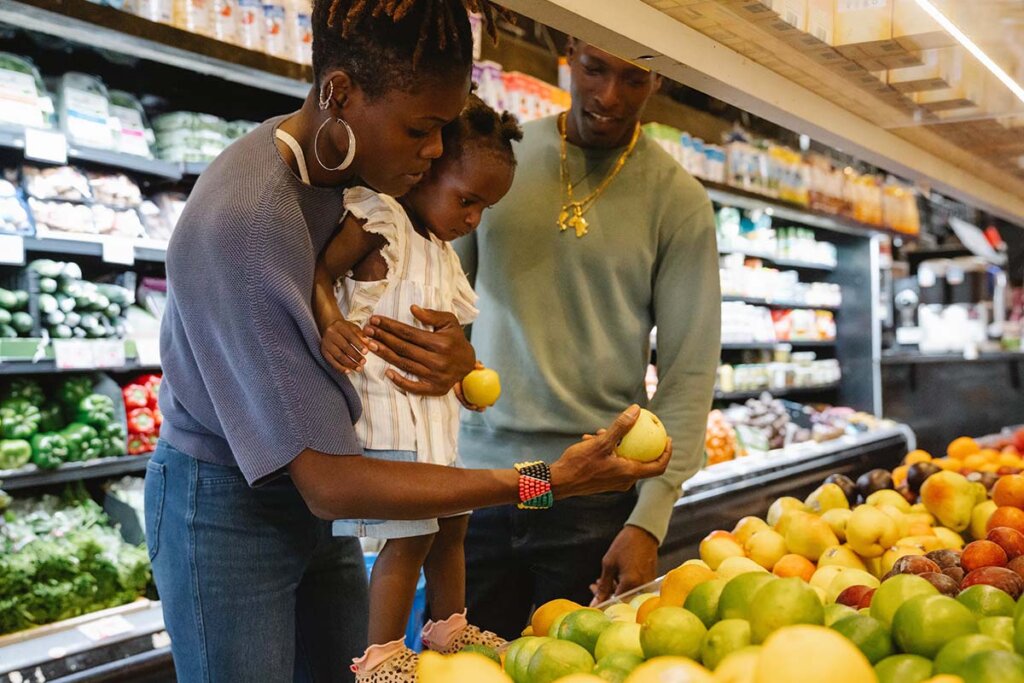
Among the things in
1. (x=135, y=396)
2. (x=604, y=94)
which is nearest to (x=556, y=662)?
(x=604, y=94)

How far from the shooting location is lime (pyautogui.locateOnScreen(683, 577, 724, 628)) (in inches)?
53.9

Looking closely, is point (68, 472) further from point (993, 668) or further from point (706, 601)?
point (993, 668)

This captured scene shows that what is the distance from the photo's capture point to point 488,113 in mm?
1646

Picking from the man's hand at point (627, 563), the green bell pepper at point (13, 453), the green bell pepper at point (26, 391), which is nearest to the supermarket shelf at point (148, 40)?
the green bell pepper at point (26, 391)

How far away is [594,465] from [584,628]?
247 millimetres

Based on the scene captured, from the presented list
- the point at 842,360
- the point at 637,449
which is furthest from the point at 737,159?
the point at 637,449

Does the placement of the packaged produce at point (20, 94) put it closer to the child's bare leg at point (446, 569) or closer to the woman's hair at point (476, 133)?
the woman's hair at point (476, 133)

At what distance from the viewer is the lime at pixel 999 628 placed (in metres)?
1.20

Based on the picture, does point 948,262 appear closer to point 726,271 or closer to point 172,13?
point 726,271

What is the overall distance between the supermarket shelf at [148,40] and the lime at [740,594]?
7.60ft

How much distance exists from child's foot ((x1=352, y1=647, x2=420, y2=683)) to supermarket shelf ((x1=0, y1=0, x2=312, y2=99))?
2.03 metres

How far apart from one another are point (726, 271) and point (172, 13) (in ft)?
13.2

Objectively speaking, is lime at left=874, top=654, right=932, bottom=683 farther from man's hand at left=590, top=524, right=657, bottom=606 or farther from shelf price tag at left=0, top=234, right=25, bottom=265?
shelf price tag at left=0, top=234, right=25, bottom=265

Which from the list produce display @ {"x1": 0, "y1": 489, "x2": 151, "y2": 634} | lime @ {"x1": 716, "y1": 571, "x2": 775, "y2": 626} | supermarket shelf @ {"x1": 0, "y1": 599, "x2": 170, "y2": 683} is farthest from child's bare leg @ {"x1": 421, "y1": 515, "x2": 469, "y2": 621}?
produce display @ {"x1": 0, "y1": 489, "x2": 151, "y2": 634}
